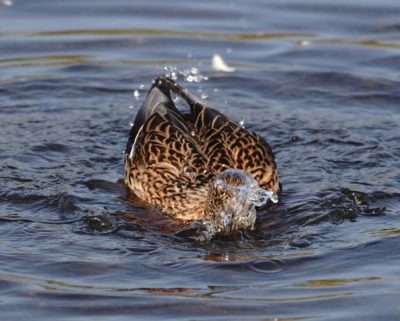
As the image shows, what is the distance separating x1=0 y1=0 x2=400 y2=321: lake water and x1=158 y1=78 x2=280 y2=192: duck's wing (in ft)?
0.90

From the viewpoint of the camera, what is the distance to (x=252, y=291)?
7.21 meters

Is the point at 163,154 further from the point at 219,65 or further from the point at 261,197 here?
the point at 219,65

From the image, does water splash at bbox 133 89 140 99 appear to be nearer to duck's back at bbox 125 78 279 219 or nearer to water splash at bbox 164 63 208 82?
water splash at bbox 164 63 208 82

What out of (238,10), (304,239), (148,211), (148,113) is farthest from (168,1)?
(304,239)

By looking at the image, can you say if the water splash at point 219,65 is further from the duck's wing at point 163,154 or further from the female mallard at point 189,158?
the duck's wing at point 163,154

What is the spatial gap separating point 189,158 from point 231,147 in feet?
1.17

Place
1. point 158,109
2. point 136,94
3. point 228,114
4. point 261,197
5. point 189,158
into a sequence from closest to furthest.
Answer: point 261,197 < point 189,158 < point 158,109 < point 228,114 < point 136,94

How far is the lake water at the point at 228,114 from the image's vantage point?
23.6 ft

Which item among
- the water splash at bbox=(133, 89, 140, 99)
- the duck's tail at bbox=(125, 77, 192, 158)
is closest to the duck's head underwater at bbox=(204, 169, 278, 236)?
the duck's tail at bbox=(125, 77, 192, 158)

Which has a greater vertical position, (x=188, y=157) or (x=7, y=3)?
(x=7, y=3)

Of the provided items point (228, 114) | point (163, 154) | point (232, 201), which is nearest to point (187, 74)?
point (228, 114)

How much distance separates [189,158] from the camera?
9.41m

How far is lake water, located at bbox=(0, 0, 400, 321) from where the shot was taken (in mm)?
7203

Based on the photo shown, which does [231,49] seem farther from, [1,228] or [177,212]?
[1,228]
